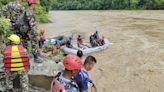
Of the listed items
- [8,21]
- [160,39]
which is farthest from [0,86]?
[160,39]

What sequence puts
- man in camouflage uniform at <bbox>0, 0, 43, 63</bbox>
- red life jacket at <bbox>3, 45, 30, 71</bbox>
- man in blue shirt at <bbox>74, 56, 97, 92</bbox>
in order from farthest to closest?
1. man in camouflage uniform at <bbox>0, 0, 43, 63</bbox>
2. red life jacket at <bbox>3, 45, 30, 71</bbox>
3. man in blue shirt at <bbox>74, 56, 97, 92</bbox>

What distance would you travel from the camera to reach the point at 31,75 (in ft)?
19.4

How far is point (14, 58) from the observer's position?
4508 millimetres

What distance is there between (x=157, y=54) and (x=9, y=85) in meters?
10.5

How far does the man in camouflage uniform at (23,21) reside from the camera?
5.80 meters

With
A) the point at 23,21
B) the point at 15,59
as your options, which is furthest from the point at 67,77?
the point at 23,21

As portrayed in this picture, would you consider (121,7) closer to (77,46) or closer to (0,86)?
(77,46)

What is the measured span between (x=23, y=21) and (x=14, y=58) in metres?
1.60

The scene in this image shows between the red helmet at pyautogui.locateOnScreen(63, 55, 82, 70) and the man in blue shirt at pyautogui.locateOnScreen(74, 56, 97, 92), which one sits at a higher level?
the red helmet at pyautogui.locateOnScreen(63, 55, 82, 70)

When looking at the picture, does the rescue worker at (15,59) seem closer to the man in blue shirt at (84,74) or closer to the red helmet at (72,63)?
the man in blue shirt at (84,74)

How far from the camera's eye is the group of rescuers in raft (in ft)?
10.4

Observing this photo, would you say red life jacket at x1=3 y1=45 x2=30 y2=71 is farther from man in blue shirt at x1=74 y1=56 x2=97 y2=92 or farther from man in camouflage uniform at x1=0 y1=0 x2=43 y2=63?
man in camouflage uniform at x1=0 y1=0 x2=43 y2=63

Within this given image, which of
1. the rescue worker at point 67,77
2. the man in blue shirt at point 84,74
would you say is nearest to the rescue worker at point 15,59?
the man in blue shirt at point 84,74

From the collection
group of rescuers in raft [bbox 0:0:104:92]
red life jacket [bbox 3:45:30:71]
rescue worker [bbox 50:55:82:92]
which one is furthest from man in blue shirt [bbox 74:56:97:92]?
red life jacket [bbox 3:45:30:71]
